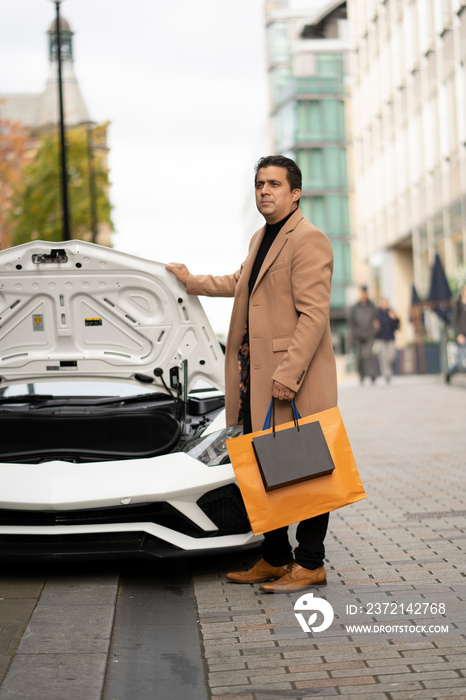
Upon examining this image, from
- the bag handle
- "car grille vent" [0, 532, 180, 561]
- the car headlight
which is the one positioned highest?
the bag handle

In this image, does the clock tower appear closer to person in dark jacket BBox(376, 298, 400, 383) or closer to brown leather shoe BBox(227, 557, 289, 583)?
person in dark jacket BBox(376, 298, 400, 383)

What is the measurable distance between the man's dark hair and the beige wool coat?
0.51 feet

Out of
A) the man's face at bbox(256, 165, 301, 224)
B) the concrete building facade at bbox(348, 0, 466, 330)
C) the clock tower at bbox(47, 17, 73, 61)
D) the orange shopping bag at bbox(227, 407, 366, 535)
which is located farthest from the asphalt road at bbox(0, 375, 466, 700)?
the concrete building facade at bbox(348, 0, 466, 330)

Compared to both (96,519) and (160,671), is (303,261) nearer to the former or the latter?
(96,519)

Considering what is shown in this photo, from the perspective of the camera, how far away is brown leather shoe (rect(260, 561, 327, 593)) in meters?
5.06

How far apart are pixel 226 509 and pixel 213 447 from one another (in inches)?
14.2

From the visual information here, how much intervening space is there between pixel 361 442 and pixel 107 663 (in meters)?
7.99

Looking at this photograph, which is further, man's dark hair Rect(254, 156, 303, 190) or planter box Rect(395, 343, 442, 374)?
planter box Rect(395, 343, 442, 374)

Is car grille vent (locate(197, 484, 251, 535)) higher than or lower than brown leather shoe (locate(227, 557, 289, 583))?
higher

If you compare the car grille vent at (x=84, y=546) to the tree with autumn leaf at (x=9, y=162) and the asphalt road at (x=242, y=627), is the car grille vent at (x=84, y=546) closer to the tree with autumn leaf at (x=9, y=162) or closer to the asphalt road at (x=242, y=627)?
the asphalt road at (x=242, y=627)

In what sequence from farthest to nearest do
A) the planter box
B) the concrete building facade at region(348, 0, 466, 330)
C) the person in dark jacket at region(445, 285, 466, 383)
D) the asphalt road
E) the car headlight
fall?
the concrete building facade at region(348, 0, 466, 330) → the planter box → the person in dark jacket at region(445, 285, 466, 383) → the car headlight → the asphalt road

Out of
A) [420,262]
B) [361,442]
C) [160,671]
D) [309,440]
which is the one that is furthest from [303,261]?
[420,262]

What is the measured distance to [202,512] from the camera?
5402mm

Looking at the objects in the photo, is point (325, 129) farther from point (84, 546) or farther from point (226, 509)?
point (84, 546)
